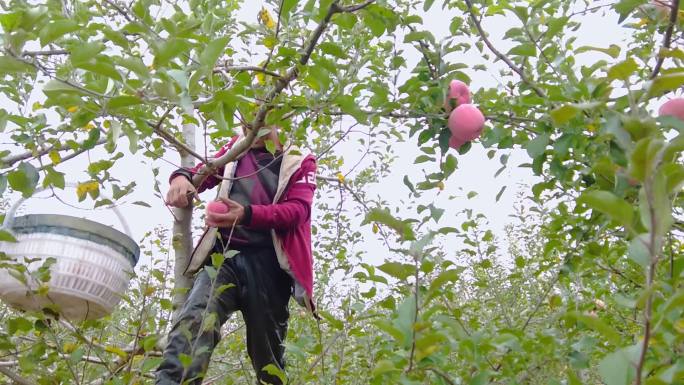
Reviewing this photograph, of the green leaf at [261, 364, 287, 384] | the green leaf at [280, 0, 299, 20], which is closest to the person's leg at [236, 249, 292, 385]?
the green leaf at [261, 364, 287, 384]

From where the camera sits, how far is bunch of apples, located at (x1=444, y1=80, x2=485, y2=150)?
157 cm

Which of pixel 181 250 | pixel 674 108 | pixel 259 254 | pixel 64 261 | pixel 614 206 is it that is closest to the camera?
pixel 614 206

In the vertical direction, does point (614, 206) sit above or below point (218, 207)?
below

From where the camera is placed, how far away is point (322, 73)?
1461 mm

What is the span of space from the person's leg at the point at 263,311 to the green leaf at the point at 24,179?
904 millimetres

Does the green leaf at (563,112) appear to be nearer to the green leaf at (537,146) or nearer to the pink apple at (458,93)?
the green leaf at (537,146)

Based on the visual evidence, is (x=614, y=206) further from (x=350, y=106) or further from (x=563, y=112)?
(x=350, y=106)

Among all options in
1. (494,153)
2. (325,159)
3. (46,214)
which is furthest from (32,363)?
(325,159)

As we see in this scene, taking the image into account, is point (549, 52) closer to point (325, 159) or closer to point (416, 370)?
point (416, 370)

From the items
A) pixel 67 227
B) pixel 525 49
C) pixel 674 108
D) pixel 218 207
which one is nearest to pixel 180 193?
pixel 218 207

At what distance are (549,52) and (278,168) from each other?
1.19m

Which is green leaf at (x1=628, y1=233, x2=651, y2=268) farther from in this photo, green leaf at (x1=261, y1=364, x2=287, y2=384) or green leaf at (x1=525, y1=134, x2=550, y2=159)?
green leaf at (x1=261, y1=364, x2=287, y2=384)

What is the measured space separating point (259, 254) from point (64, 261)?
674mm

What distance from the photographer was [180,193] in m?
1.96
